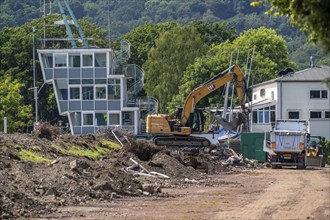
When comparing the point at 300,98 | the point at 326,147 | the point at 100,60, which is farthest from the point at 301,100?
the point at 100,60

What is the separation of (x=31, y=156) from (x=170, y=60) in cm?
7374

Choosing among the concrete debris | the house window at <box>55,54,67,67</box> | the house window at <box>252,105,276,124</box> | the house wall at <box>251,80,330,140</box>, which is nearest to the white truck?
the concrete debris

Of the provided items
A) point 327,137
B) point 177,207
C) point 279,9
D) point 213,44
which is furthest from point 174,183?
point 213,44

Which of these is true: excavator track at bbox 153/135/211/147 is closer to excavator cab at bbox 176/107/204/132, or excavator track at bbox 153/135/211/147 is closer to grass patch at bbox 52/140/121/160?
excavator cab at bbox 176/107/204/132

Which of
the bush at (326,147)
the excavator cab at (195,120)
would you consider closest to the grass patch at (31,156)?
the excavator cab at (195,120)

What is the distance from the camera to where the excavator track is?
218 ft

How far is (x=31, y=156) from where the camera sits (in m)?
39.6

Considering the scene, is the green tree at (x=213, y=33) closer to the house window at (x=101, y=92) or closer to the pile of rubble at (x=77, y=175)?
the house window at (x=101, y=92)

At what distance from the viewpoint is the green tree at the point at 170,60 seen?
11131 centimetres

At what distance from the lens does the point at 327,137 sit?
262 ft

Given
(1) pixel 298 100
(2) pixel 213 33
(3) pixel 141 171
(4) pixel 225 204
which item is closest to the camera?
(4) pixel 225 204

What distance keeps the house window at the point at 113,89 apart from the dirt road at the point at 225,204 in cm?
4675

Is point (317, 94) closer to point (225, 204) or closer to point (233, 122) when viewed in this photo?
point (233, 122)

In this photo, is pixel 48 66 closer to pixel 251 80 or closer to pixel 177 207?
pixel 251 80
